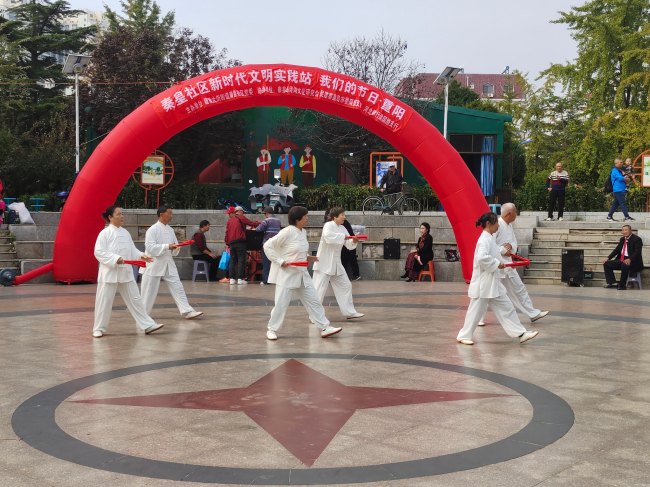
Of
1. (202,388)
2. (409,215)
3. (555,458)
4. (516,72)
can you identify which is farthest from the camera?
(516,72)

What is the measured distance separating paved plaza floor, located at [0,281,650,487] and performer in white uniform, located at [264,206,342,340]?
0.27 meters

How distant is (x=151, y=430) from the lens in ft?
15.9

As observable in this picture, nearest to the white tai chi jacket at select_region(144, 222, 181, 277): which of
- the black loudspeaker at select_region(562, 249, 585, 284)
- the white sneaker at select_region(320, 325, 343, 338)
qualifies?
the white sneaker at select_region(320, 325, 343, 338)

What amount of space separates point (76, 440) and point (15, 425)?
66cm

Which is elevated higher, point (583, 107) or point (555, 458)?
point (583, 107)

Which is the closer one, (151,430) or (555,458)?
(555,458)

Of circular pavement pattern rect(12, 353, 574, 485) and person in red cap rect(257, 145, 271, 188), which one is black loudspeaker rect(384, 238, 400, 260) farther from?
circular pavement pattern rect(12, 353, 574, 485)

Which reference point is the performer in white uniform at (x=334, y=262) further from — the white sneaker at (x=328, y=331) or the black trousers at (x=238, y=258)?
the black trousers at (x=238, y=258)

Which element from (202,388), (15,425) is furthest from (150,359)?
(15,425)

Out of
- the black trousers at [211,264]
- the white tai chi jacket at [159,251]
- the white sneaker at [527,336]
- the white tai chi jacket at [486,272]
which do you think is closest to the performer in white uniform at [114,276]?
the white tai chi jacket at [159,251]

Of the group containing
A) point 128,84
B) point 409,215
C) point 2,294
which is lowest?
point 2,294

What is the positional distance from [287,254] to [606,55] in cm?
2785

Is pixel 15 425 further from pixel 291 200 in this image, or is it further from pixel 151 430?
pixel 291 200

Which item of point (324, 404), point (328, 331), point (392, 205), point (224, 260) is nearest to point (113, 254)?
point (328, 331)
